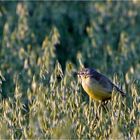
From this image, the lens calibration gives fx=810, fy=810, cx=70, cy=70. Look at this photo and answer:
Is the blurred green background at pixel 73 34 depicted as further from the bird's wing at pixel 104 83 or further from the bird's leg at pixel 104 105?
the bird's leg at pixel 104 105

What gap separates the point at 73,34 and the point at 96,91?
5.00 m

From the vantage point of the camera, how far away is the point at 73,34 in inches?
392

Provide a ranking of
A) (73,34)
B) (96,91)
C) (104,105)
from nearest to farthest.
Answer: (104,105)
(96,91)
(73,34)

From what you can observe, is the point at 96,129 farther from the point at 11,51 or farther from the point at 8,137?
the point at 11,51

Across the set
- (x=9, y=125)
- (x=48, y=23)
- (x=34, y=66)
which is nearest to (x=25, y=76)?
(x=34, y=66)

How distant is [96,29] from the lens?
9.45 meters

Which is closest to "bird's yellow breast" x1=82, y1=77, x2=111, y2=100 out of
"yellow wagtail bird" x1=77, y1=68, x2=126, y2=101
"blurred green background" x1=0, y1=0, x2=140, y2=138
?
"yellow wagtail bird" x1=77, y1=68, x2=126, y2=101

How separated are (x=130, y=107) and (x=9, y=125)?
2.51ft

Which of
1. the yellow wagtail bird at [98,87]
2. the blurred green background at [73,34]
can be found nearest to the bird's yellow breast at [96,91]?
the yellow wagtail bird at [98,87]

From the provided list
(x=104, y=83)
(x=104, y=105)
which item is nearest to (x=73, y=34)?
(x=104, y=83)

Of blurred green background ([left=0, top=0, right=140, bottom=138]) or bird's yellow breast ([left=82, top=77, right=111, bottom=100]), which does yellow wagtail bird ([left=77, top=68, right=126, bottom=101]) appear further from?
blurred green background ([left=0, top=0, right=140, bottom=138])

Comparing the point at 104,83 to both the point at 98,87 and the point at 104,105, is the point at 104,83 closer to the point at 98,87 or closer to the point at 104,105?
the point at 98,87

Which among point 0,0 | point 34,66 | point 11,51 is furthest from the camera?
point 0,0

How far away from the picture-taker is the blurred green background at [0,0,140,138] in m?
8.23
